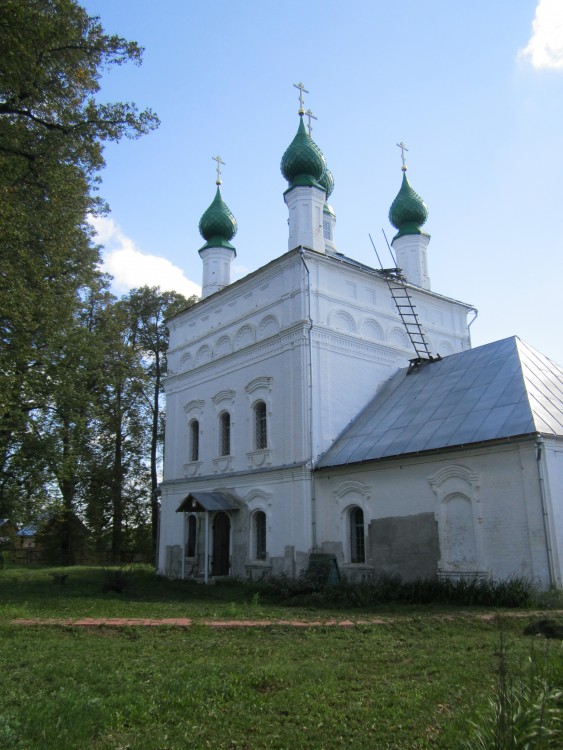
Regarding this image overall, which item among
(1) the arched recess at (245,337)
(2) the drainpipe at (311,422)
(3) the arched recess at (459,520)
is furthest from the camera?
(1) the arched recess at (245,337)

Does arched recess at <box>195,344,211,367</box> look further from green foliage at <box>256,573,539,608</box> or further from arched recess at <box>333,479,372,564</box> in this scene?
green foliage at <box>256,573,539,608</box>

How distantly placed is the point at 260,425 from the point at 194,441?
3.92 metres

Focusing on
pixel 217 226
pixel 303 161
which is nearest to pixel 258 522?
pixel 303 161

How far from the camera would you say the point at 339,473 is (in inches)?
609

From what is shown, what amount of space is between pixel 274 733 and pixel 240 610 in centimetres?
642

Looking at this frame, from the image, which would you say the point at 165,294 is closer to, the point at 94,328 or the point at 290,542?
the point at 94,328

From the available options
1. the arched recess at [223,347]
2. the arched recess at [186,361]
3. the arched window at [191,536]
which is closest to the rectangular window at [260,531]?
the arched window at [191,536]

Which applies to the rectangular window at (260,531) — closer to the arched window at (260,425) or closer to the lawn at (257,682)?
the arched window at (260,425)

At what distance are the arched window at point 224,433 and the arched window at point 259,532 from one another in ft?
8.44

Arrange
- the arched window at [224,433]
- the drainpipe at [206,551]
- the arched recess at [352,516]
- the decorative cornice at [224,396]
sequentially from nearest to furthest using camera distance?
the arched recess at [352,516] < the drainpipe at [206,551] < the decorative cornice at [224,396] < the arched window at [224,433]

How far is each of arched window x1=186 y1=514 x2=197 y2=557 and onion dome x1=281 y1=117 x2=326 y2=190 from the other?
10.6 meters

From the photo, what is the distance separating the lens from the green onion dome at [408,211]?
2177 cm

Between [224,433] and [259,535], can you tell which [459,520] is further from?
[224,433]

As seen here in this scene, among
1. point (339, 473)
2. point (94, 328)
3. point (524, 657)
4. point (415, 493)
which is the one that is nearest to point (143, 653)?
point (524, 657)
